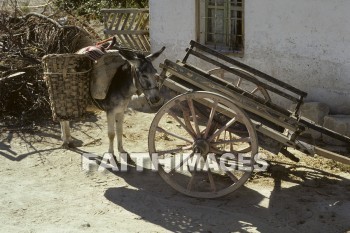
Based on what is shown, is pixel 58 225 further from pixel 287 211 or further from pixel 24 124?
pixel 24 124

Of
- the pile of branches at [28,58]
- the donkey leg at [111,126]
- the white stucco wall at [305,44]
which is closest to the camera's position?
the donkey leg at [111,126]

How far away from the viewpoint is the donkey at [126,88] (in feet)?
19.6

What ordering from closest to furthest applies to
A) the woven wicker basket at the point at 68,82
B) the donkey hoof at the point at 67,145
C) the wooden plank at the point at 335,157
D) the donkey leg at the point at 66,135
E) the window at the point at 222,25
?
the wooden plank at the point at 335,157 < the woven wicker basket at the point at 68,82 < the donkey leg at the point at 66,135 < the donkey hoof at the point at 67,145 < the window at the point at 222,25

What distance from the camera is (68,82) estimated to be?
652 cm

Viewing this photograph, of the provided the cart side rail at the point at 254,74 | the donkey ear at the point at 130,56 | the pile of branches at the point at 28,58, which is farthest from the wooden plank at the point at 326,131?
the pile of branches at the point at 28,58

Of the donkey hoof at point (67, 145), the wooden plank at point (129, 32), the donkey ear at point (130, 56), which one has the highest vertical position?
the wooden plank at point (129, 32)

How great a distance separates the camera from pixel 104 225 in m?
5.38

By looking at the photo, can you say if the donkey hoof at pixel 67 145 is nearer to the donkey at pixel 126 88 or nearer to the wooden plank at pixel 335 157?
the donkey at pixel 126 88

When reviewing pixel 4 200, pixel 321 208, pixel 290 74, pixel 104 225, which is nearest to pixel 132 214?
pixel 104 225

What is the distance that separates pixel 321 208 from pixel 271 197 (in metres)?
0.54

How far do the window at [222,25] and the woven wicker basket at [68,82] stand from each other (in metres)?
3.14

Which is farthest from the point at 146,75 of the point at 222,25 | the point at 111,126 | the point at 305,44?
the point at 222,25

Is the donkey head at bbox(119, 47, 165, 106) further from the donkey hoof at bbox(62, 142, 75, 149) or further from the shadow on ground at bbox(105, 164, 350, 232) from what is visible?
the donkey hoof at bbox(62, 142, 75, 149)

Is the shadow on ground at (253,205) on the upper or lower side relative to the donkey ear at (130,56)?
lower
